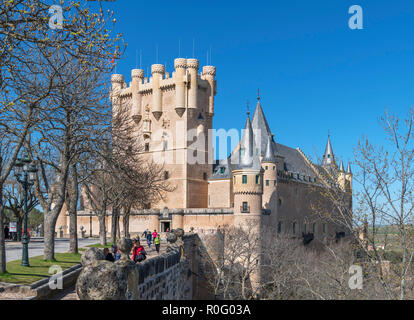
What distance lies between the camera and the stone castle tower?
55.7 meters

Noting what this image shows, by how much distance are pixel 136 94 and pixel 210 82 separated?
10.1m

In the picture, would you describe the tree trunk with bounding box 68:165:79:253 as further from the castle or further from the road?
the castle

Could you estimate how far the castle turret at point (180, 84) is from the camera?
55969 millimetres

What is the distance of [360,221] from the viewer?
13.6 m

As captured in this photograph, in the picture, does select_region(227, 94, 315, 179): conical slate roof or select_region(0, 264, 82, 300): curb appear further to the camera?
select_region(227, 94, 315, 179): conical slate roof

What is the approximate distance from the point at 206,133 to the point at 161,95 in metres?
7.67

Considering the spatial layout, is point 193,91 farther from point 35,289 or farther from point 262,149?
point 35,289

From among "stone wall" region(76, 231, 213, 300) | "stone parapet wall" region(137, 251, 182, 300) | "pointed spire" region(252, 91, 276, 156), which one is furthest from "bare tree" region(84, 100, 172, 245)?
"pointed spire" region(252, 91, 276, 156)

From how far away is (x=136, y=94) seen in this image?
6019 cm

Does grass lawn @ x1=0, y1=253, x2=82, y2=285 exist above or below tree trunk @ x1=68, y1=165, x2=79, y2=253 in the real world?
below

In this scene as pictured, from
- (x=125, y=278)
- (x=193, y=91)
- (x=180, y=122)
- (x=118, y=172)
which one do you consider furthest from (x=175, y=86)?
(x=125, y=278)

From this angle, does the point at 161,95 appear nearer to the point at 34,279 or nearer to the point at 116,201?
the point at 116,201
